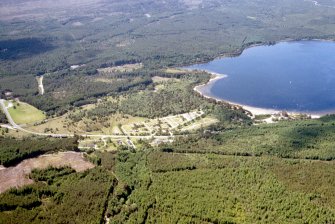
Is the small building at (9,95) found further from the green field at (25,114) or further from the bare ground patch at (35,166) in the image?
the bare ground patch at (35,166)

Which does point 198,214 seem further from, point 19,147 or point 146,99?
point 146,99

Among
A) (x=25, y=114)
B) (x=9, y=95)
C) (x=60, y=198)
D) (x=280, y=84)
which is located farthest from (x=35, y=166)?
(x=280, y=84)

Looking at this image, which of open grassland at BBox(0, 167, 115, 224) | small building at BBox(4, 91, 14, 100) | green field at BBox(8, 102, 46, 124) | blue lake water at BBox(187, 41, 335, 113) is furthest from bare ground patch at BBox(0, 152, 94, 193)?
blue lake water at BBox(187, 41, 335, 113)

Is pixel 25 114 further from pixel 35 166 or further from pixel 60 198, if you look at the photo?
pixel 60 198

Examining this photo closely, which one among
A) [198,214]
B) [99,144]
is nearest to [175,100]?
[99,144]

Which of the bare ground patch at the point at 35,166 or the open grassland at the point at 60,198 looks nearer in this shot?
the open grassland at the point at 60,198

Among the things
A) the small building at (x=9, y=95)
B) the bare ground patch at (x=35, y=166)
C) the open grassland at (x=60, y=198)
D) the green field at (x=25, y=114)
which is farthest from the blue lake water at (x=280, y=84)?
the open grassland at (x=60, y=198)
